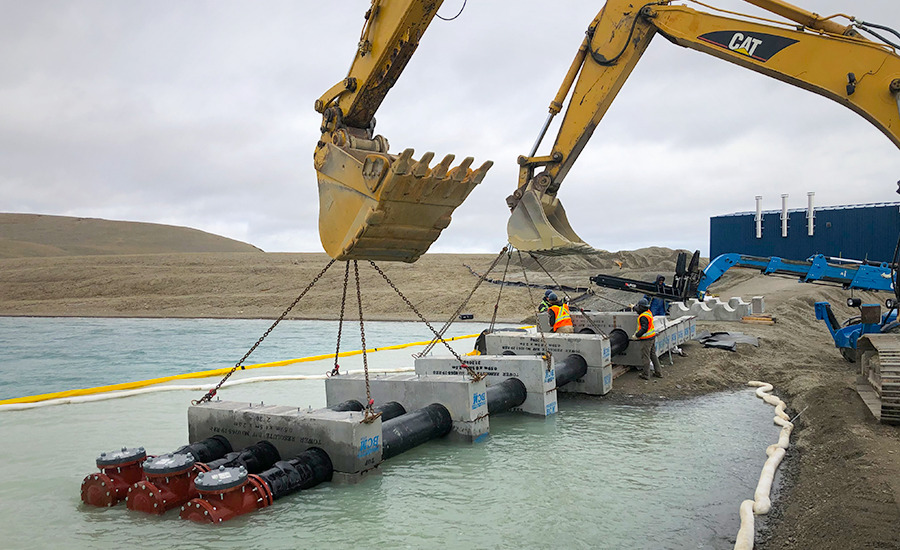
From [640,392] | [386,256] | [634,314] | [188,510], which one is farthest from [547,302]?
[188,510]

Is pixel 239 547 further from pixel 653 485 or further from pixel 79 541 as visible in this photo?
pixel 653 485

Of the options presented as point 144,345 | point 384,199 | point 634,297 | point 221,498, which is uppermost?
point 384,199

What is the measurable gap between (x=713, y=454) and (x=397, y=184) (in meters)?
5.04

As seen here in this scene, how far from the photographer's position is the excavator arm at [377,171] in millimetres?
5707

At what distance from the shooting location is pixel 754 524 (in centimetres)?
566

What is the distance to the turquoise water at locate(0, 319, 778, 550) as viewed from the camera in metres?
5.51

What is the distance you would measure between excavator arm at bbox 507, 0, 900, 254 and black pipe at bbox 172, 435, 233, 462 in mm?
5473

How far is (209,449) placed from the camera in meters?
6.92

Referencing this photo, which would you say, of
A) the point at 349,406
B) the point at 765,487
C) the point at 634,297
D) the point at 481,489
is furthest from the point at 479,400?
the point at 634,297

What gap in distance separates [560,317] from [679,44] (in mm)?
5306

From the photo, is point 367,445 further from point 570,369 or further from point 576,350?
point 576,350

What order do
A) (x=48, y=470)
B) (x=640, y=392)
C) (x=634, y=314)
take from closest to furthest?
(x=48, y=470) → (x=640, y=392) → (x=634, y=314)

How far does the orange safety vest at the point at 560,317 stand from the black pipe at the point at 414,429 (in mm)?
4952

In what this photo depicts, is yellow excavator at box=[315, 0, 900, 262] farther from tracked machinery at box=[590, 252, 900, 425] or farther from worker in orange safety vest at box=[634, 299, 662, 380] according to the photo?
tracked machinery at box=[590, 252, 900, 425]
